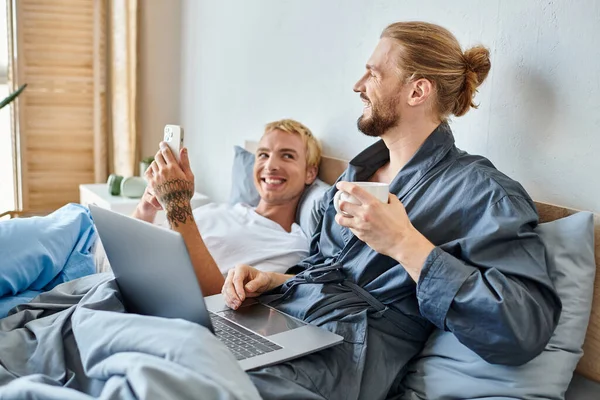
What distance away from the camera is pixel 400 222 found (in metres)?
1.19

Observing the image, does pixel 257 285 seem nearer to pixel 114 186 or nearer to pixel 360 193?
pixel 360 193

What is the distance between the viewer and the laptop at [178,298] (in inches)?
41.7

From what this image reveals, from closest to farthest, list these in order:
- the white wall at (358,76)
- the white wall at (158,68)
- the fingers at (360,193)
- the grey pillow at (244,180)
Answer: the fingers at (360,193), the white wall at (358,76), the grey pillow at (244,180), the white wall at (158,68)

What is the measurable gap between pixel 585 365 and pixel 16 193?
289 cm

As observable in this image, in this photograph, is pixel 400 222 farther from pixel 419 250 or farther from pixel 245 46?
pixel 245 46

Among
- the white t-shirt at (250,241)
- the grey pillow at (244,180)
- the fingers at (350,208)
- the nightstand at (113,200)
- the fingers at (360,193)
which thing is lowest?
the nightstand at (113,200)

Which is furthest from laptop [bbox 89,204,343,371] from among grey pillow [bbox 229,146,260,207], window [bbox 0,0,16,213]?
window [bbox 0,0,16,213]

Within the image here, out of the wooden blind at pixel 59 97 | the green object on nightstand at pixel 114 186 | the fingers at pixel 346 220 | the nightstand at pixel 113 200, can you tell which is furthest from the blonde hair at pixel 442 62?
the wooden blind at pixel 59 97

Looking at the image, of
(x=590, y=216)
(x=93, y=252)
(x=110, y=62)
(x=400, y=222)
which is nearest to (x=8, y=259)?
(x=93, y=252)

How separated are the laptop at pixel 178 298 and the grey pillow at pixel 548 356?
0.71ft

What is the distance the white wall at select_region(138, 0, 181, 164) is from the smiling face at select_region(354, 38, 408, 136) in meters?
2.07

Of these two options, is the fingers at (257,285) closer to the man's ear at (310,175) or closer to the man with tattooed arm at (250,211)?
the man with tattooed arm at (250,211)

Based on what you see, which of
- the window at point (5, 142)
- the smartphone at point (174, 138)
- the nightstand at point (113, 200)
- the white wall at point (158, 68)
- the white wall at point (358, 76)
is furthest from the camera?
the white wall at point (158, 68)

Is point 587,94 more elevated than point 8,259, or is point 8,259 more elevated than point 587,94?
point 587,94
